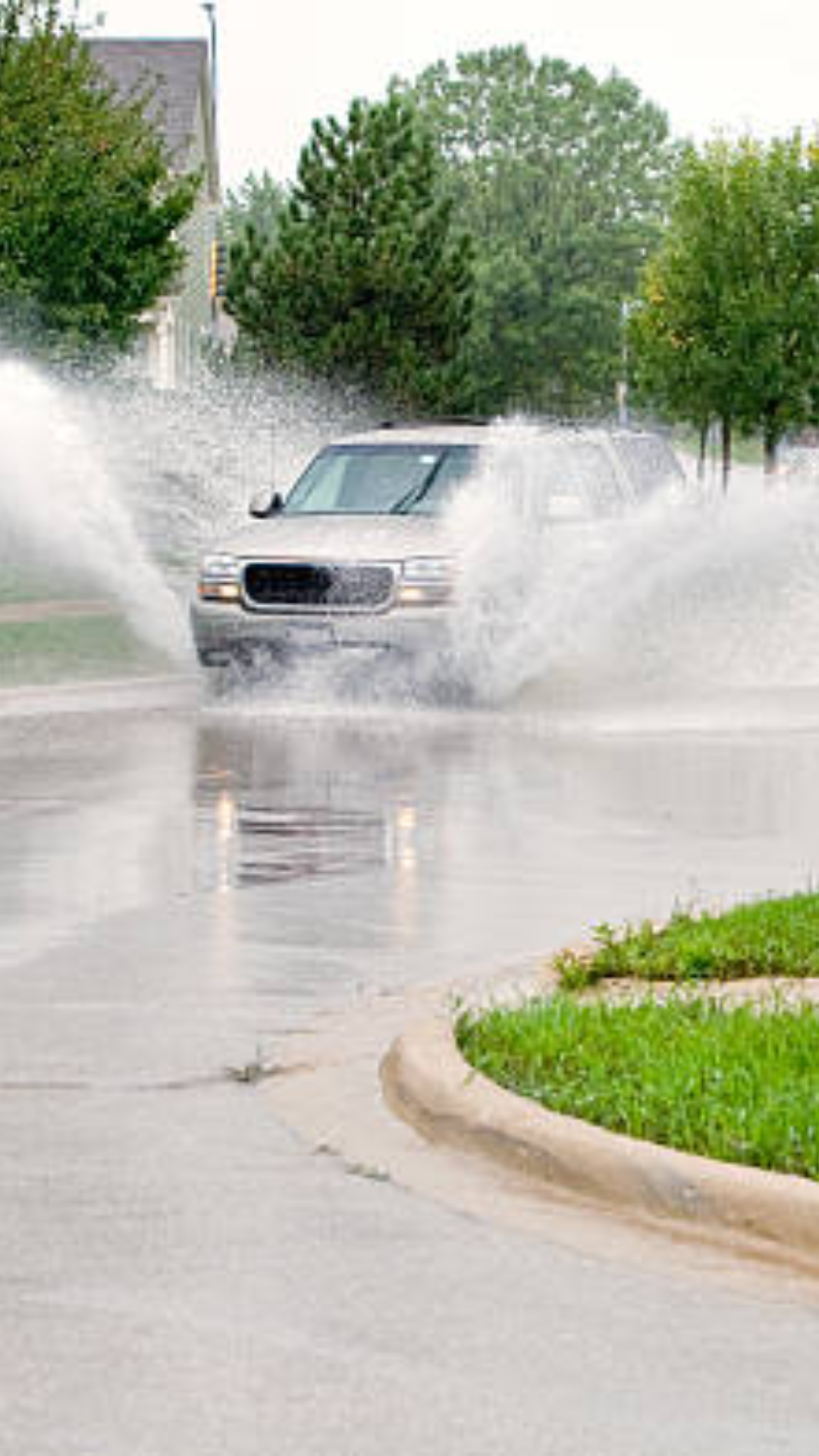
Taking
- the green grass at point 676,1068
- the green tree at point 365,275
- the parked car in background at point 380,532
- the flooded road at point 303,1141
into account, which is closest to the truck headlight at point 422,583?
the parked car in background at point 380,532

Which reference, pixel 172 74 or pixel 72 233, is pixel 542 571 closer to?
pixel 72 233

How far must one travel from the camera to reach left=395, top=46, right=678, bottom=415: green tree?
10300 cm

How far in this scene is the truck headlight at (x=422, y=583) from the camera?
2294cm

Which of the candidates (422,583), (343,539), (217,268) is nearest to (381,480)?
(343,539)

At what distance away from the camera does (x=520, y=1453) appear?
19.1 ft

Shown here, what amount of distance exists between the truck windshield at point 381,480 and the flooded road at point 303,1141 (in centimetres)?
551

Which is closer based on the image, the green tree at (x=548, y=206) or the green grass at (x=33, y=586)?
the green grass at (x=33, y=586)

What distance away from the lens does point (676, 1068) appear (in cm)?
866

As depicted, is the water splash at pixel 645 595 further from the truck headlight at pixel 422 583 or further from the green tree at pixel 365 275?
the green tree at pixel 365 275

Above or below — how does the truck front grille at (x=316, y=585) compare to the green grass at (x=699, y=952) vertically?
below

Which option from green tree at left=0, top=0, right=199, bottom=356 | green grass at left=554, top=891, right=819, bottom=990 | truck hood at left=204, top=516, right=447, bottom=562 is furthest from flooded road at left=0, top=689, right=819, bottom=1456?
green tree at left=0, top=0, right=199, bottom=356

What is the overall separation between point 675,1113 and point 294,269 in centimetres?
3542

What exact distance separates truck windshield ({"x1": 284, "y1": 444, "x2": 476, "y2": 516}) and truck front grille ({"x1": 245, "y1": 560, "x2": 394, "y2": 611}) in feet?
4.47

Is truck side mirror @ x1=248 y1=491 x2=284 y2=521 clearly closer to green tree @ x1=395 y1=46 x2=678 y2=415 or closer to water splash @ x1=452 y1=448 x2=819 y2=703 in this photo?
water splash @ x1=452 y1=448 x2=819 y2=703
